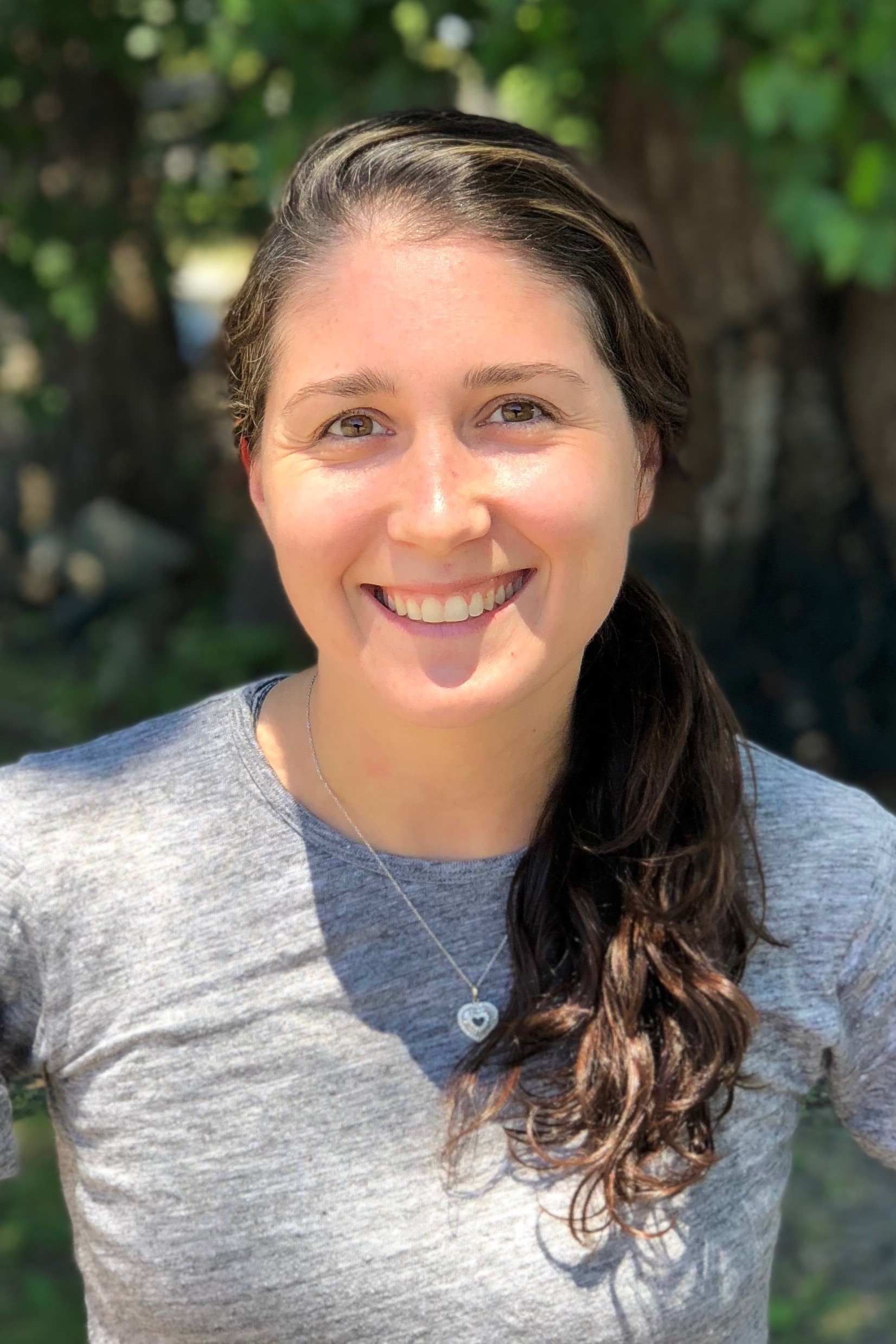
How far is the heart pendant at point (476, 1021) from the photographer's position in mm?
1415

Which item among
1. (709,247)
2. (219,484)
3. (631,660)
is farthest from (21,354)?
(631,660)

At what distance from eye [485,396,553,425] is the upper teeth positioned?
137mm

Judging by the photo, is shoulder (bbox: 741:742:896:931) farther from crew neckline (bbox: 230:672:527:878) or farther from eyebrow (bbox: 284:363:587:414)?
eyebrow (bbox: 284:363:587:414)

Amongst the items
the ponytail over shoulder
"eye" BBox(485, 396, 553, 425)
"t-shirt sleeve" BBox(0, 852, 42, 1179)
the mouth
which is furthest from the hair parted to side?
"t-shirt sleeve" BBox(0, 852, 42, 1179)

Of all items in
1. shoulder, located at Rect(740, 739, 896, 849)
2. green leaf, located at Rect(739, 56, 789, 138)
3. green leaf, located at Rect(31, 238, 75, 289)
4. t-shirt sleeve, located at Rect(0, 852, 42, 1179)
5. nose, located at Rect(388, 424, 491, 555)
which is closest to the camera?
nose, located at Rect(388, 424, 491, 555)

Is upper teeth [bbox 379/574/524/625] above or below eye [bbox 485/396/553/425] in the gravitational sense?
below

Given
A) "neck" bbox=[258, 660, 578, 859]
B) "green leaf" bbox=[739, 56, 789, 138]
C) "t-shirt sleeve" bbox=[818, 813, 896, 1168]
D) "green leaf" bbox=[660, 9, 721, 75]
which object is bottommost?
"t-shirt sleeve" bbox=[818, 813, 896, 1168]

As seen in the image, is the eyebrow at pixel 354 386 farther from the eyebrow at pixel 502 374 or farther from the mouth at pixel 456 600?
the mouth at pixel 456 600

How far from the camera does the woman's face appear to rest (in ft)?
4.17

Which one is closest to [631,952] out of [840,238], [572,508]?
[572,508]

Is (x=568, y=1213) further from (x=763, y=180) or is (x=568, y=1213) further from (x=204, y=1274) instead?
(x=763, y=180)

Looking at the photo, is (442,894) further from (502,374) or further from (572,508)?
(502,374)

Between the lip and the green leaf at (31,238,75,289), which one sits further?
the green leaf at (31,238,75,289)

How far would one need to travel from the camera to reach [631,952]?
1.47m
